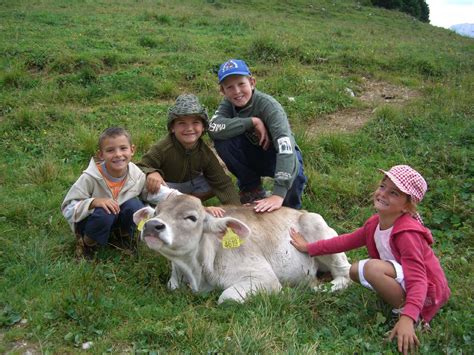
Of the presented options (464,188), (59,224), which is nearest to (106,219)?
(59,224)

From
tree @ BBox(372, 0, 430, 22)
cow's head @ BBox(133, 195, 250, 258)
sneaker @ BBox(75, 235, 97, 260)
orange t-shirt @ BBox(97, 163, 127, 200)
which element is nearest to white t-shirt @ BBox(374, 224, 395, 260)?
cow's head @ BBox(133, 195, 250, 258)

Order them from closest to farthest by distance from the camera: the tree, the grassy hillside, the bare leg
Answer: the grassy hillside, the bare leg, the tree

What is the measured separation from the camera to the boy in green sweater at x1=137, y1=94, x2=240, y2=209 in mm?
5633

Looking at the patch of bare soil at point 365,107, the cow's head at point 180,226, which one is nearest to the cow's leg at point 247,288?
the cow's head at point 180,226

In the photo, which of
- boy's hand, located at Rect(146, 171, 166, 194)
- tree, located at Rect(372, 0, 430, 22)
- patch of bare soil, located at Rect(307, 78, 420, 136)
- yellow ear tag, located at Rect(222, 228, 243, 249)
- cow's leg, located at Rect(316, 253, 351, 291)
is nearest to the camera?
yellow ear tag, located at Rect(222, 228, 243, 249)

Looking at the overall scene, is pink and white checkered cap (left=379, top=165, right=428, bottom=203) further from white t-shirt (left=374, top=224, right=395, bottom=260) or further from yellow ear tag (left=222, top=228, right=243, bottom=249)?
yellow ear tag (left=222, top=228, right=243, bottom=249)

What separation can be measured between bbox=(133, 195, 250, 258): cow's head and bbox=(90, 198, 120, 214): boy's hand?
0.39 meters

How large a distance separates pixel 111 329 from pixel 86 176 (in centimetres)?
185

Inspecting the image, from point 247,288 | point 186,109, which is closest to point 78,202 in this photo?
point 186,109

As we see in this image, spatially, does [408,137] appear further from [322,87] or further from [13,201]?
[13,201]

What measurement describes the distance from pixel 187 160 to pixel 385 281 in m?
2.95

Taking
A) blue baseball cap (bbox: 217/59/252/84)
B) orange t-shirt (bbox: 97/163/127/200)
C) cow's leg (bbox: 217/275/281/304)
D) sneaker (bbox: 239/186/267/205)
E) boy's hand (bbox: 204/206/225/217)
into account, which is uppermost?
blue baseball cap (bbox: 217/59/252/84)

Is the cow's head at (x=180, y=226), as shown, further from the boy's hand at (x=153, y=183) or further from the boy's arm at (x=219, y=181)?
the boy's arm at (x=219, y=181)

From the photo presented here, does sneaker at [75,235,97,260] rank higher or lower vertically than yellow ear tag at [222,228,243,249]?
lower
